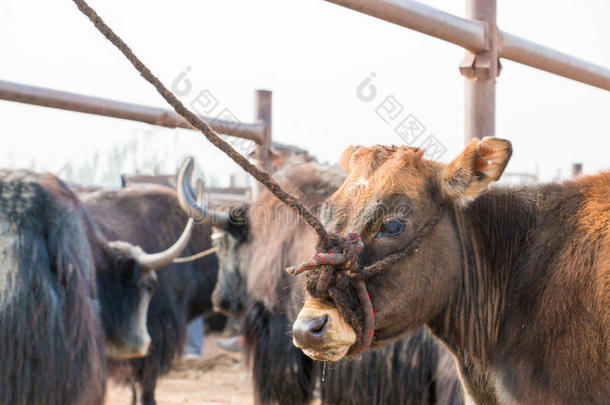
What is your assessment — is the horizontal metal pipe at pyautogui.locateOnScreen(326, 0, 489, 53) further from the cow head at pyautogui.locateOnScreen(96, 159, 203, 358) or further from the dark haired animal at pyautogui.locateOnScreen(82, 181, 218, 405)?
the dark haired animal at pyautogui.locateOnScreen(82, 181, 218, 405)

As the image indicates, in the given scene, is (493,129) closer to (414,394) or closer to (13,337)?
(414,394)

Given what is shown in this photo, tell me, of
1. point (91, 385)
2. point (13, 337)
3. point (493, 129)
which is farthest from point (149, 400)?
point (493, 129)

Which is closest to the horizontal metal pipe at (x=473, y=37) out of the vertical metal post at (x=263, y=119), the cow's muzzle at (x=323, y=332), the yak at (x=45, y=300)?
the cow's muzzle at (x=323, y=332)

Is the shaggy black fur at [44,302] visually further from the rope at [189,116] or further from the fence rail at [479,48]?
the fence rail at [479,48]

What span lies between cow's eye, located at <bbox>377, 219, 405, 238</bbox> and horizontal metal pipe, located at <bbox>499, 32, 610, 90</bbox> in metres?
1.72

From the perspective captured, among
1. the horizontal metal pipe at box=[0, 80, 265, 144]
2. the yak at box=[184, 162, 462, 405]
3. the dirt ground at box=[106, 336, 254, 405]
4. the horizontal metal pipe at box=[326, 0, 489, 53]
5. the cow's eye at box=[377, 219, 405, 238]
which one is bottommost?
the dirt ground at box=[106, 336, 254, 405]

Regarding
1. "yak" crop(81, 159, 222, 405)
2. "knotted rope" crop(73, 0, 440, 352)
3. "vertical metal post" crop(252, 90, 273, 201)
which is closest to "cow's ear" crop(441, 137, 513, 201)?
"knotted rope" crop(73, 0, 440, 352)

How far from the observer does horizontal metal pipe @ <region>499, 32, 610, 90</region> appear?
3.42 meters

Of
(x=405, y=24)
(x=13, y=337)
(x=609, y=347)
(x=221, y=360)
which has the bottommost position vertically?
(x=221, y=360)

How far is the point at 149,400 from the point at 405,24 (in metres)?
3.65

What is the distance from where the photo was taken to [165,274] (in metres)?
5.29

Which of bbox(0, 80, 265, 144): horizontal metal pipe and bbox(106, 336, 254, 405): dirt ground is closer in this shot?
bbox(0, 80, 265, 144): horizontal metal pipe

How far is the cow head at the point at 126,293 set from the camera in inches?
157

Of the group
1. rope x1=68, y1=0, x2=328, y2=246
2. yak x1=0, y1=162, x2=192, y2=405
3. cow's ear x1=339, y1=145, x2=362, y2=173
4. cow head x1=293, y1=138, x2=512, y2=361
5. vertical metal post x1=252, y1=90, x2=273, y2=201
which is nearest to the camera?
rope x1=68, y1=0, x2=328, y2=246
